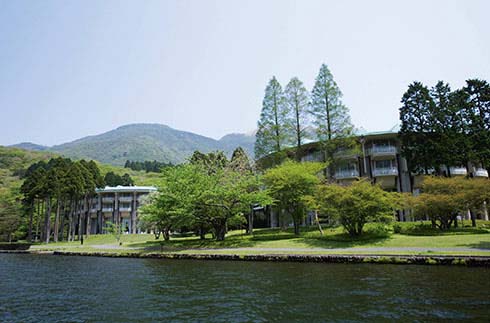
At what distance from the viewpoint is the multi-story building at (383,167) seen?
4253 centimetres

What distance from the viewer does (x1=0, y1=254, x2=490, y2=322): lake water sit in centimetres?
937

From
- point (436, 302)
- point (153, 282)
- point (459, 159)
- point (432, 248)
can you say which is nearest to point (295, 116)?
point (459, 159)

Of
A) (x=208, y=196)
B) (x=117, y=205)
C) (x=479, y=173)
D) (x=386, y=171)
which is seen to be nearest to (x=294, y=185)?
(x=208, y=196)

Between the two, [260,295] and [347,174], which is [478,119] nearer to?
[347,174]

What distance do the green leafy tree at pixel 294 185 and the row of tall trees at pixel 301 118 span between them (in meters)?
6.86

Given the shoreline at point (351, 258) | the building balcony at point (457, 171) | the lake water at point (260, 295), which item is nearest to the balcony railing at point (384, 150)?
the building balcony at point (457, 171)

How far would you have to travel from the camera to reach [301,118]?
1666 inches

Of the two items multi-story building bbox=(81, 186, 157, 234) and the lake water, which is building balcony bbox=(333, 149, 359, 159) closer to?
the lake water

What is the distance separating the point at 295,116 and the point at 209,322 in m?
35.7

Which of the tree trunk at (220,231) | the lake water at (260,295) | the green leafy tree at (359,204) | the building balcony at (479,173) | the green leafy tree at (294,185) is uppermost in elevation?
the building balcony at (479,173)

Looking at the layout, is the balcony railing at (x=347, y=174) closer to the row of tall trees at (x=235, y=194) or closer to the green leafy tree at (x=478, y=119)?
the row of tall trees at (x=235, y=194)

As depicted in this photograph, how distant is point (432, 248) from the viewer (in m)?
21.8

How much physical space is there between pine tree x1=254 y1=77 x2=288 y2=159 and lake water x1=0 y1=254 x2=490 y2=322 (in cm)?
2550

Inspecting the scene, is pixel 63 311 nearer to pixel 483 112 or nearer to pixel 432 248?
pixel 432 248
